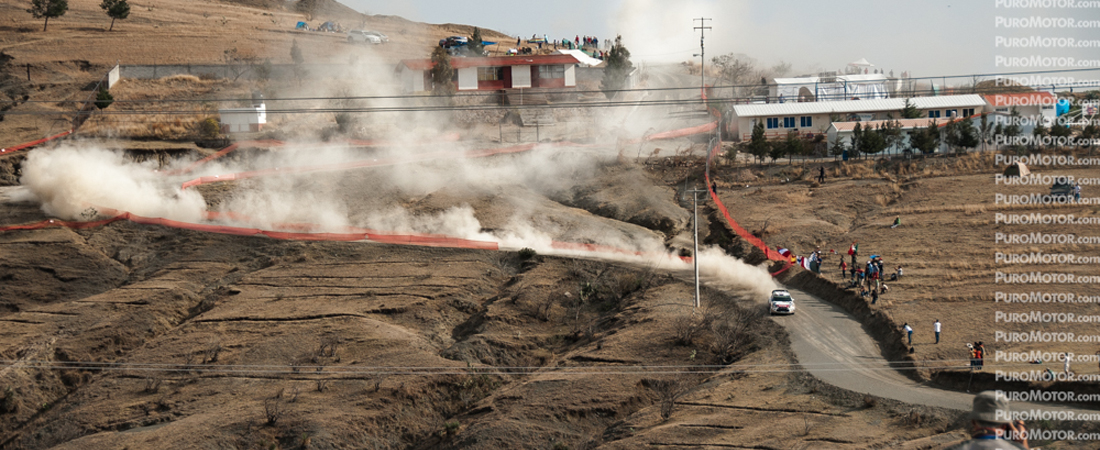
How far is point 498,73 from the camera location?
9188cm

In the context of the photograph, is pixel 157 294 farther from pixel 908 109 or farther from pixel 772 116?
pixel 908 109

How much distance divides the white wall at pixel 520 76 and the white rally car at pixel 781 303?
5246 centimetres

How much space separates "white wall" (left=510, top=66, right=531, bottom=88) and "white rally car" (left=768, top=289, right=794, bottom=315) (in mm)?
52458

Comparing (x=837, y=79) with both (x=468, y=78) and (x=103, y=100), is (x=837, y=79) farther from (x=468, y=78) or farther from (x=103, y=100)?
(x=103, y=100)

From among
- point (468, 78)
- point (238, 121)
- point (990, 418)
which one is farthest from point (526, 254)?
point (990, 418)

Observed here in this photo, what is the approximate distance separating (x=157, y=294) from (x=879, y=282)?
39.1m

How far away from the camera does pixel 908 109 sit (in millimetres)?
82312

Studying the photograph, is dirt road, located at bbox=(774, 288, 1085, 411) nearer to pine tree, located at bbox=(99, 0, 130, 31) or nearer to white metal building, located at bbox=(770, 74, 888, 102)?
white metal building, located at bbox=(770, 74, 888, 102)

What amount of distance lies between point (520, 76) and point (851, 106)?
107ft

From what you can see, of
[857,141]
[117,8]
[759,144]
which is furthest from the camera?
[117,8]

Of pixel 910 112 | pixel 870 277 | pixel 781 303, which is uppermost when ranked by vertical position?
pixel 910 112

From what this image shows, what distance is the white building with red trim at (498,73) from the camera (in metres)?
90.0

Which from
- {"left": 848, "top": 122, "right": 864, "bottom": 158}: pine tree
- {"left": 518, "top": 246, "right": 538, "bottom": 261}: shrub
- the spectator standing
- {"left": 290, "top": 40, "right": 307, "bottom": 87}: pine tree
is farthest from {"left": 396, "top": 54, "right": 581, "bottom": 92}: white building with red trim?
the spectator standing

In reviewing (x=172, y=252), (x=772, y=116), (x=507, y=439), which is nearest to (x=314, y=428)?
(x=507, y=439)
